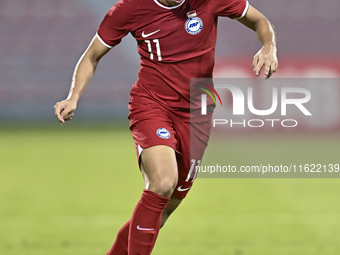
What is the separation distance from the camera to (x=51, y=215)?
4.48 m

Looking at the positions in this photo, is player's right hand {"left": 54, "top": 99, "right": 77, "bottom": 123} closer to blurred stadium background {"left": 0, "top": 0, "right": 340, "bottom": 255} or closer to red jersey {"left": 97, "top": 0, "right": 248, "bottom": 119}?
red jersey {"left": 97, "top": 0, "right": 248, "bottom": 119}

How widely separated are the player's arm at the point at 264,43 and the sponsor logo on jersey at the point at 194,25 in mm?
329

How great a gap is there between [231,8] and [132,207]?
7.76 ft

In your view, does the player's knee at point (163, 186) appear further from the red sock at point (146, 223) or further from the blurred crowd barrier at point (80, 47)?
the blurred crowd barrier at point (80, 47)

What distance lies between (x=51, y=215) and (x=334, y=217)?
2469 mm

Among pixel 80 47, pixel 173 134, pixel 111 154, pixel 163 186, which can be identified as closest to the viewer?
pixel 163 186

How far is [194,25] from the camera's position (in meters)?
3.09

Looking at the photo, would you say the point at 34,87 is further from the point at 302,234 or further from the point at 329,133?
the point at 302,234

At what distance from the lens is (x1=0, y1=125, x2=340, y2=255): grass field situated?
3676 millimetres

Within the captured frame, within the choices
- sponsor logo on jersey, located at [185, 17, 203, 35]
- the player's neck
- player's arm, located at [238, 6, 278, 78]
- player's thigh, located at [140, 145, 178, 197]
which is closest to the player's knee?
player's thigh, located at [140, 145, 178, 197]

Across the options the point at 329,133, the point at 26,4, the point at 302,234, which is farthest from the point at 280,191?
the point at 26,4

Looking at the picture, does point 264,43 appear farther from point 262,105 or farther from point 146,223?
point 262,105

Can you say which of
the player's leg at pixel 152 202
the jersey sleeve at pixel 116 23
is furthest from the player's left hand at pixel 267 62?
the jersey sleeve at pixel 116 23

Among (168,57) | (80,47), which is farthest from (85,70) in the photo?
(80,47)
